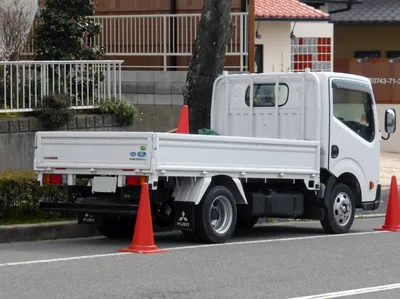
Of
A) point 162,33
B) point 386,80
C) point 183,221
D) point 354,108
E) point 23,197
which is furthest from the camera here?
point 386,80

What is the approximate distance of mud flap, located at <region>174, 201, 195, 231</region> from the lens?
12648 millimetres

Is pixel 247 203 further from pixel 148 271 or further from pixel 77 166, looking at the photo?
pixel 148 271

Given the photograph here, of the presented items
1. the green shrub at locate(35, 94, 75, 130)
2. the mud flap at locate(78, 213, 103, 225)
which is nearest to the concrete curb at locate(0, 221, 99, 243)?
the mud flap at locate(78, 213, 103, 225)

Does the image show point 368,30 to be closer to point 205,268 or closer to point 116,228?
point 116,228

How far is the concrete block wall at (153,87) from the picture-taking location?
20797 mm

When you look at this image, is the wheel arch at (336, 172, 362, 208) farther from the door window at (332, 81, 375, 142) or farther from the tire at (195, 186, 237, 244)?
the tire at (195, 186, 237, 244)

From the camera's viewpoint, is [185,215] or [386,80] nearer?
[185,215]

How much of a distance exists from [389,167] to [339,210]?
12.3 m

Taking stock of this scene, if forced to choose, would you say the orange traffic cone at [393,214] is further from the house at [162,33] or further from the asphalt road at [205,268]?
the house at [162,33]

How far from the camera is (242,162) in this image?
13.2 metres

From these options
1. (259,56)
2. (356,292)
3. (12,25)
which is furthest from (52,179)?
(259,56)

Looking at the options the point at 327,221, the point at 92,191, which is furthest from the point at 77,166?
the point at 327,221

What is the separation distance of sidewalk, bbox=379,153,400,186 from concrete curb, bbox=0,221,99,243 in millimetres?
11110

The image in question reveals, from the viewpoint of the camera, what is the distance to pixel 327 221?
1453 centimetres
